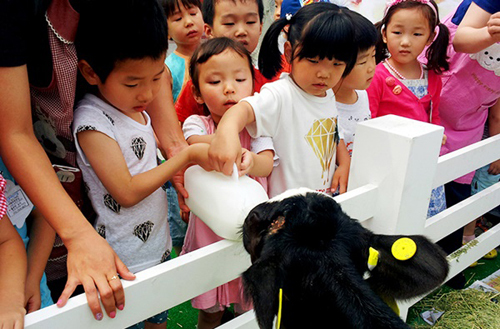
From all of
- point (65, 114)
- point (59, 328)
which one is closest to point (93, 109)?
point (65, 114)

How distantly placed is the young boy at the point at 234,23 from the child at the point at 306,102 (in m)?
0.26

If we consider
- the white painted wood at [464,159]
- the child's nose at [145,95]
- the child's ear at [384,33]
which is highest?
the child's nose at [145,95]

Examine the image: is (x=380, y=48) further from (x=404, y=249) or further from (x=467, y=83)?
(x=404, y=249)

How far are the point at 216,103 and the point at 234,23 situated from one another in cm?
51

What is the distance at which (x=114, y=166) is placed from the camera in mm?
992

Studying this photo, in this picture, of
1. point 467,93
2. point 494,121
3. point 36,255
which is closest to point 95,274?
point 36,255

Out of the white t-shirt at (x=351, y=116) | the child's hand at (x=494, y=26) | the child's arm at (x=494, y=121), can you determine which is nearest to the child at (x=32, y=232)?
the white t-shirt at (x=351, y=116)

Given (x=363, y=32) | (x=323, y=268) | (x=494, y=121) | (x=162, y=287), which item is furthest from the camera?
(x=494, y=121)

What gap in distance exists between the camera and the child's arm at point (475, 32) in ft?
5.49

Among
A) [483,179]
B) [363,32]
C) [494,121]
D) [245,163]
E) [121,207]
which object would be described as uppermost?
[363,32]

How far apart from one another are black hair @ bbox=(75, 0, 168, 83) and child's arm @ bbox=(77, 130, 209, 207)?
0.15 m

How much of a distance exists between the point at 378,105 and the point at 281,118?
71 centimetres

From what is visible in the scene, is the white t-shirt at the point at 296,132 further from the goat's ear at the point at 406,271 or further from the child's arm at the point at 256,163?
the goat's ear at the point at 406,271

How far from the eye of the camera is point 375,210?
1.21 metres
